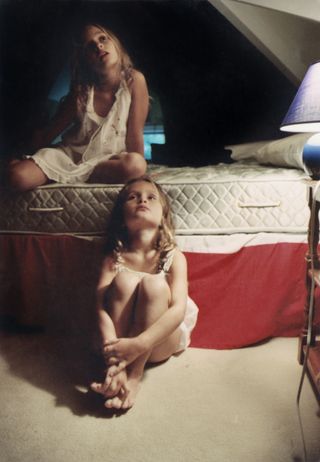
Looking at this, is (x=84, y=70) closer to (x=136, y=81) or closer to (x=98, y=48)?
(x=98, y=48)

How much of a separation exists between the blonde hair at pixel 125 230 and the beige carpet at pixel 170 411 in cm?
38

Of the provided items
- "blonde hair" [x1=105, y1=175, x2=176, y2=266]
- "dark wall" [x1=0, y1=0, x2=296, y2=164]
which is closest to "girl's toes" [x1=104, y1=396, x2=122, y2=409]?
"blonde hair" [x1=105, y1=175, x2=176, y2=266]

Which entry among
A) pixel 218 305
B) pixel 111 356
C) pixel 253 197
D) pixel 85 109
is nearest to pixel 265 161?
pixel 253 197

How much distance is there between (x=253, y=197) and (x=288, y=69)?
0.84m

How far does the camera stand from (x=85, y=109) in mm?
1514

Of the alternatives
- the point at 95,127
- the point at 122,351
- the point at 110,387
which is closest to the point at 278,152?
the point at 95,127

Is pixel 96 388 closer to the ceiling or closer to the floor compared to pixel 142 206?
closer to the floor

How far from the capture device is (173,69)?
178cm

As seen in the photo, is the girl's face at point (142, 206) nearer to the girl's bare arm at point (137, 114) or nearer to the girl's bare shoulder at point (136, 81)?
the girl's bare arm at point (137, 114)

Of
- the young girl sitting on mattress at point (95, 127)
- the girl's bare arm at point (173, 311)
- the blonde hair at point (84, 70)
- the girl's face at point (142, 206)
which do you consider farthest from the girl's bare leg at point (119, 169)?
the girl's bare arm at point (173, 311)

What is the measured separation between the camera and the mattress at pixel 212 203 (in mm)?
1442

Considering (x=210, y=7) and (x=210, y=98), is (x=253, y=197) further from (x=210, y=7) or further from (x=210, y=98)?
(x=210, y=7)

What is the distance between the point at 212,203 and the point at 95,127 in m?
0.52

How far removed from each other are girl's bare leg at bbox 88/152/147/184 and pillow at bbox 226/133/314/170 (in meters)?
0.56
